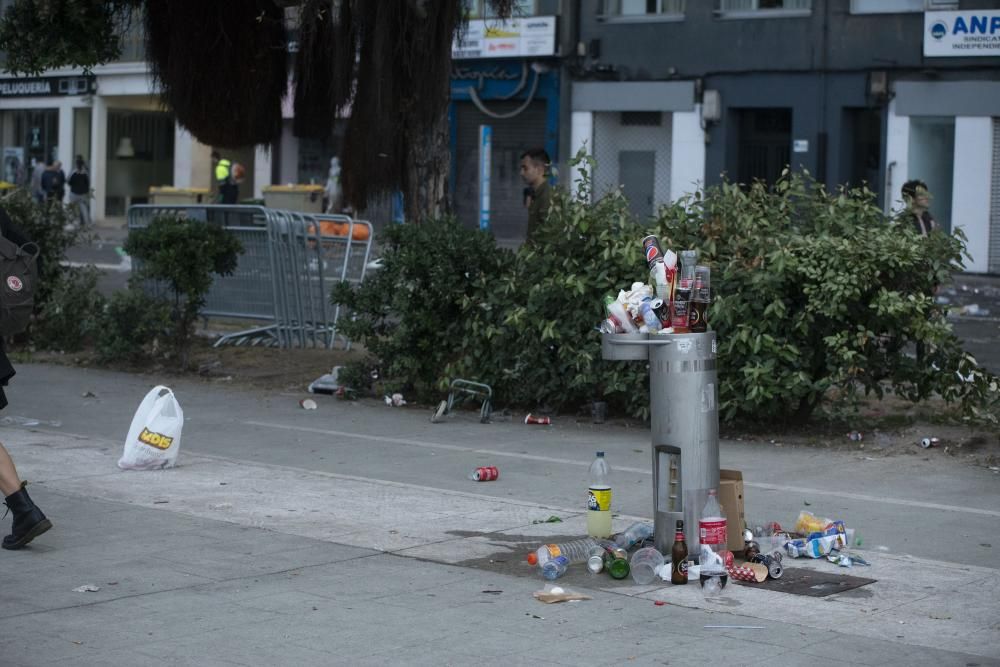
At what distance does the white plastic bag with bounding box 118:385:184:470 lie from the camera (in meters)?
8.79

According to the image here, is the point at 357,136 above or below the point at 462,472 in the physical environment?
above

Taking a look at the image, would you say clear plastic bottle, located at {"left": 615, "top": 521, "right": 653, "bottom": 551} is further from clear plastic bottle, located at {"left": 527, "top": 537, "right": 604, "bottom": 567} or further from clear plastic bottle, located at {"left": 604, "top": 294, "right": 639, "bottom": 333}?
clear plastic bottle, located at {"left": 604, "top": 294, "right": 639, "bottom": 333}

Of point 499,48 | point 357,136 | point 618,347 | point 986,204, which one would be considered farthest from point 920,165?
point 618,347

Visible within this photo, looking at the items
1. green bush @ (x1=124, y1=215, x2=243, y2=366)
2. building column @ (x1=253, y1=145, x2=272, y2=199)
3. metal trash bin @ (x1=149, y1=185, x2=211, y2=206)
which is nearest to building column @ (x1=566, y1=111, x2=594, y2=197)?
building column @ (x1=253, y1=145, x2=272, y2=199)

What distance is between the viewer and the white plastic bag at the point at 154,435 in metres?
8.79

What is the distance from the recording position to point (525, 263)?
11.1m

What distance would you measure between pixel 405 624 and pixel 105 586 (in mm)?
1442

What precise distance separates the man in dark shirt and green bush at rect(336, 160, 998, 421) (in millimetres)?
342

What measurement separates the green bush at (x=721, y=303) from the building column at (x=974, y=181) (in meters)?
16.9

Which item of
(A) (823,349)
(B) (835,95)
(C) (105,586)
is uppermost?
(B) (835,95)

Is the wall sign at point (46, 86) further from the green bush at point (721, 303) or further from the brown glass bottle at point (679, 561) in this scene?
the brown glass bottle at point (679, 561)

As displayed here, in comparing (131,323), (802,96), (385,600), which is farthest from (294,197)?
(385,600)

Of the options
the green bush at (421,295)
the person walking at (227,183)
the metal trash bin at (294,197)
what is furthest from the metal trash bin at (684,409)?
the person walking at (227,183)

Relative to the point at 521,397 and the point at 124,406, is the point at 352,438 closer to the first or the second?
the point at 521,397
